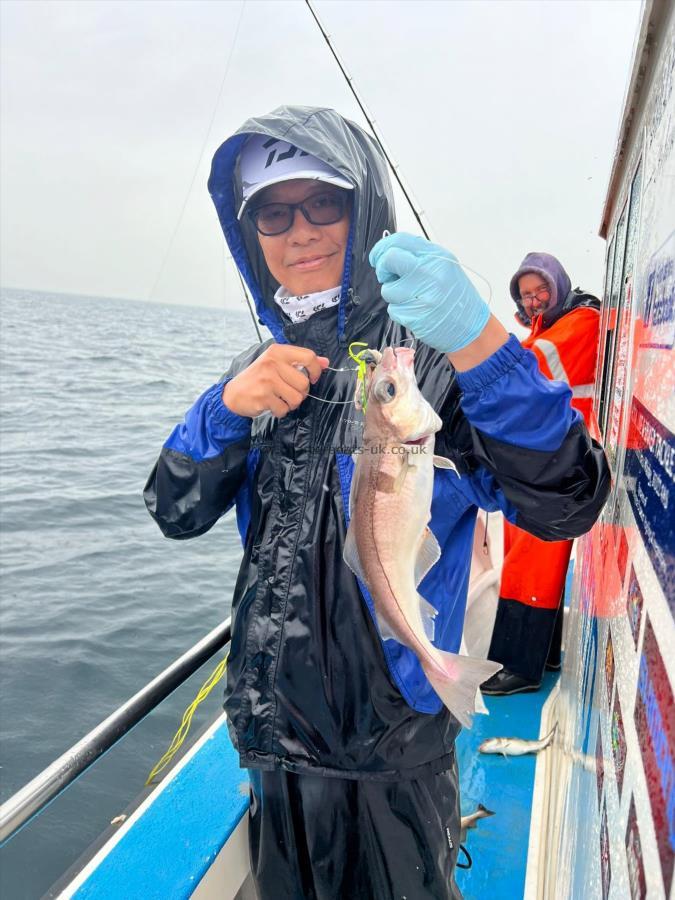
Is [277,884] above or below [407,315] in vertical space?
below

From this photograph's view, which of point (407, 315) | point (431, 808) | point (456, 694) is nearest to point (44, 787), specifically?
point (431, 808)

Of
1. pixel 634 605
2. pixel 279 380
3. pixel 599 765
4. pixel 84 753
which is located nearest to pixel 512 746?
pixel 84 753

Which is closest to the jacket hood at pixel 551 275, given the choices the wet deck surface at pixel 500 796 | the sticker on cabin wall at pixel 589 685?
the wet deck surface at pixel 500 796

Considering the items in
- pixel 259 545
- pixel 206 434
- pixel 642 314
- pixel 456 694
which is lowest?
pixel 456 694

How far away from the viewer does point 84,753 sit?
→ 2158 millimetres

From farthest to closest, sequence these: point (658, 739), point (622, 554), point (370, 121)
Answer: point (370, 121) < point (622, 554) < point (658, 739)

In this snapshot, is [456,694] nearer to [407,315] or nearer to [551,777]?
[407,315]

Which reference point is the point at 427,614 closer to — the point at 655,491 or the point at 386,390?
the point at 386,390

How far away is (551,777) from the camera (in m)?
2.90

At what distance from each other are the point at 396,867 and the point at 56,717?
4.52 meters

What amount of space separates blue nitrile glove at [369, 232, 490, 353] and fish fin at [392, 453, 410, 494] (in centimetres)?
26

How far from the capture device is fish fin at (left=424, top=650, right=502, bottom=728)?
1.47 metres

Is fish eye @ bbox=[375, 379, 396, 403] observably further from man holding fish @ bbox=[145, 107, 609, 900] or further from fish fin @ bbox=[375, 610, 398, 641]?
fish fin @ bbox=[375, 610, 398, 641]

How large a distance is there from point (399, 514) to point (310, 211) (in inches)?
39.7
